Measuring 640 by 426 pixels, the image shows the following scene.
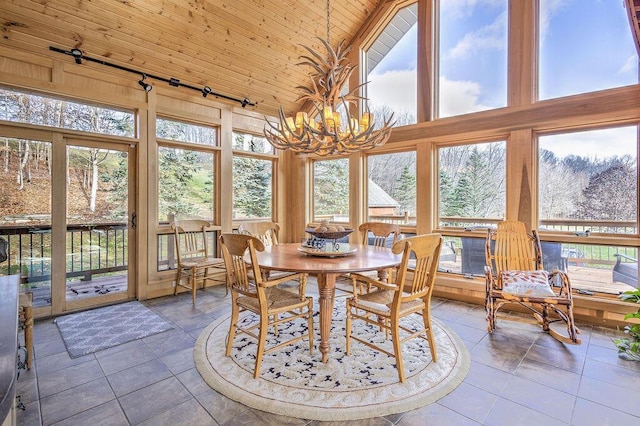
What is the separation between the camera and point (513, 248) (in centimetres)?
343

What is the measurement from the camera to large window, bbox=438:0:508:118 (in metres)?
3.78

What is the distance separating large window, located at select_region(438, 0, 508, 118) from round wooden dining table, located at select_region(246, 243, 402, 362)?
8.40 ft

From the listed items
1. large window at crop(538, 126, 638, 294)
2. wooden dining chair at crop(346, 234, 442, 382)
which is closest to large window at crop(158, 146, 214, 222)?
wooden dining chair at crop(346, 234, 442, 382)

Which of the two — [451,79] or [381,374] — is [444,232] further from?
[381,374]

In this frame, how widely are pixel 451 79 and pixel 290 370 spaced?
4019 mm

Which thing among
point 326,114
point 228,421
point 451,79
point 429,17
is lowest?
point 228,421

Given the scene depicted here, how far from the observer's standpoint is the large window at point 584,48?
10.2 ft

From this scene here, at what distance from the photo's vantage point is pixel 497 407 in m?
1.87

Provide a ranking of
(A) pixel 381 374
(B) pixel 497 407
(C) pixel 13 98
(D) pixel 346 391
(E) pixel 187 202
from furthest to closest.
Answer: (E) pixel 187 202
(C) pixel 13 98
(A) pixel 381 374
(D) pixel 346 391
(B) pixel 497 407

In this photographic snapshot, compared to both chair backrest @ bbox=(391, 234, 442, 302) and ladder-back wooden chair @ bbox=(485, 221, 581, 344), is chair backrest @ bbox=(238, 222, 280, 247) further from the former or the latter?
ladder-back wooden chair @ bbox=(485, 221, 581, 344)

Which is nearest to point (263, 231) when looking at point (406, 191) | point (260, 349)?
point (260, 349)

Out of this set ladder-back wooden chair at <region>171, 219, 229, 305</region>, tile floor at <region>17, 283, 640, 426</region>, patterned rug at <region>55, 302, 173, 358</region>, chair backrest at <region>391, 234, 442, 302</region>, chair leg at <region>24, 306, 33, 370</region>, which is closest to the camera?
tile floor at <region>17, 283, 640, 426</region>

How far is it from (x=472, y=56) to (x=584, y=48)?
1.14m

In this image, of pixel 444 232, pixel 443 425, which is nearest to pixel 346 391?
pixel 443 425
